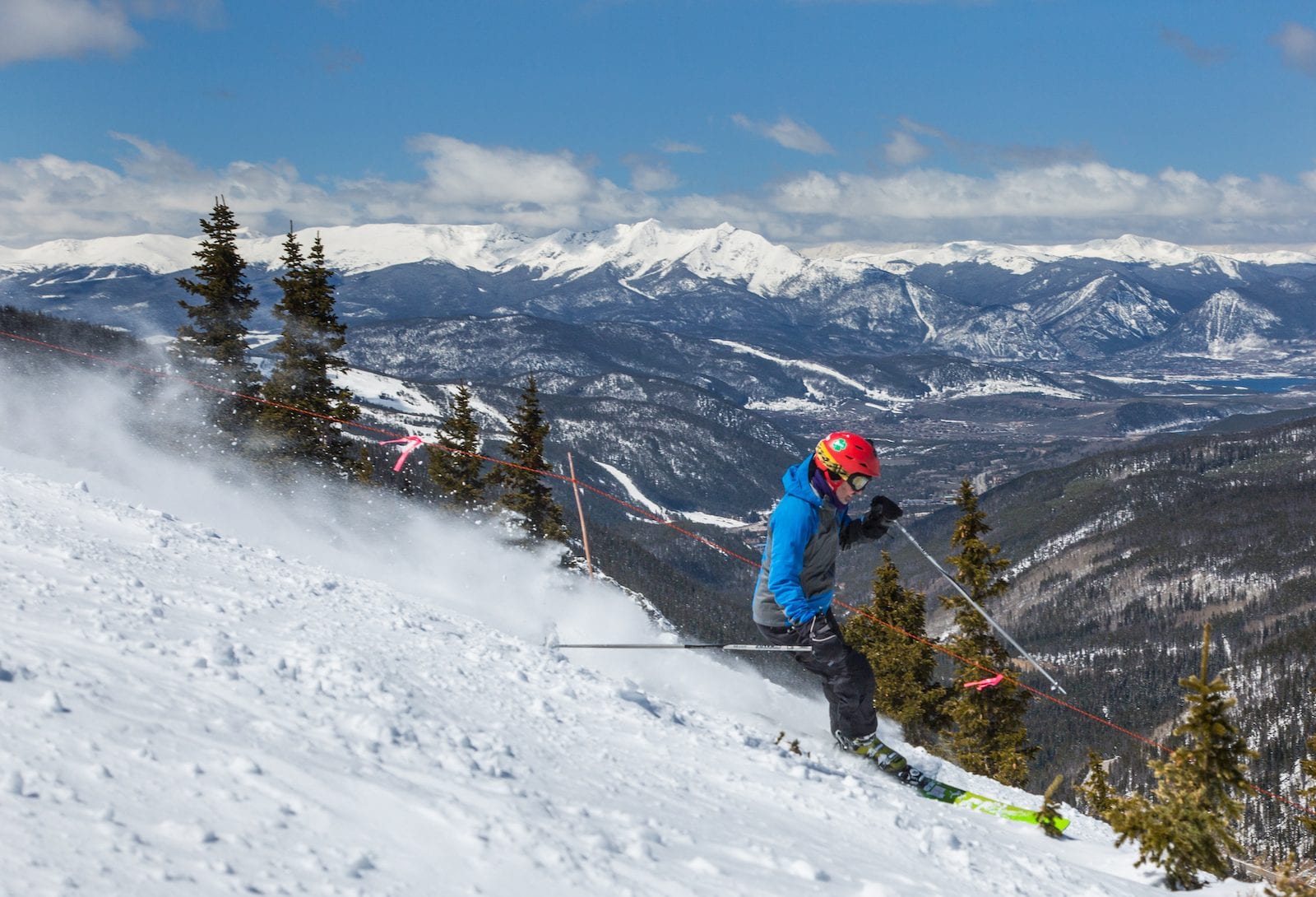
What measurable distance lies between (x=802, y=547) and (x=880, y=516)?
2048 millimetres

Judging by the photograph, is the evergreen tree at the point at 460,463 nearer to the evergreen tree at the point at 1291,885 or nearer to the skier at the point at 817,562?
the skier at the point at 817,562

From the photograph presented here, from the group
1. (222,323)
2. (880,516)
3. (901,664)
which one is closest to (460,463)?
(222,323)

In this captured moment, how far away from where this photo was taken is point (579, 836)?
19.2 feet

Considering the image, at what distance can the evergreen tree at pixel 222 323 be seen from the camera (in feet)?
114

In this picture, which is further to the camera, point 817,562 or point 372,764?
point 817,562

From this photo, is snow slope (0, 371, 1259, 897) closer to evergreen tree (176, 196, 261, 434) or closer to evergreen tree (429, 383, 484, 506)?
evergreen tree (176, 196, 261, 434)

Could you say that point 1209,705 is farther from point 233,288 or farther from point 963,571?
point 233,288

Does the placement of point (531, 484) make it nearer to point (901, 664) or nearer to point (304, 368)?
point (304, 368)

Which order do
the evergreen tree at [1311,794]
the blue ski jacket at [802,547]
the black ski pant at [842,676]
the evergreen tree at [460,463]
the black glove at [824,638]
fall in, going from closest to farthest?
the blue ski jacket at [802,547], the black glove at [824,638], the black ski pant at [842,676], the evergreen tree at [1311,794], the evergreen tree at [460,463]

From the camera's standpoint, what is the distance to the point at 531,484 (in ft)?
122

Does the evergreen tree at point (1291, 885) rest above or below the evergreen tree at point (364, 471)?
below

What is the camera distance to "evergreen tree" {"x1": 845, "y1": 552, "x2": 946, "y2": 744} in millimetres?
33125

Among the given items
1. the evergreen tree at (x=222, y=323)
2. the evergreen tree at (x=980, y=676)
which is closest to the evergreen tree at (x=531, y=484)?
the evergreen tree at (x=222, y=323)

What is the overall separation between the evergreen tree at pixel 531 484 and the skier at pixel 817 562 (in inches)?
1054
